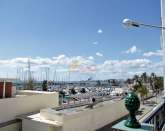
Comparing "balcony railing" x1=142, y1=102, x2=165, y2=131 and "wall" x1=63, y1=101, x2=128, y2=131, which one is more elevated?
"balcony railing" x1=142, y1=102, x2=165, y2=131

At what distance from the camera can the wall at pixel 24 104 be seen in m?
16.2

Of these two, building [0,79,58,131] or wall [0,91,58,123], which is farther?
wall [0,91,58,123]

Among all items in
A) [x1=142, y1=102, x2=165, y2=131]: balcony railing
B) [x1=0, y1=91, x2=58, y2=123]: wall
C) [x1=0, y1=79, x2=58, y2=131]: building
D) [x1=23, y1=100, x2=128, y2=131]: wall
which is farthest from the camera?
[x1=0, y1=91, x2=58, y2=123]: wall

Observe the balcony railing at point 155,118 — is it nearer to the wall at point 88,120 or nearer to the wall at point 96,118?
the wall at point 88,120

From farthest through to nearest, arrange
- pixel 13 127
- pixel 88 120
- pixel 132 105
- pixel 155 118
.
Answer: pixel 88 120, pixel 13 127, pixel 155 118, pixel 132 105

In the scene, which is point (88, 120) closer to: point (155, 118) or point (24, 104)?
point (24, 104)

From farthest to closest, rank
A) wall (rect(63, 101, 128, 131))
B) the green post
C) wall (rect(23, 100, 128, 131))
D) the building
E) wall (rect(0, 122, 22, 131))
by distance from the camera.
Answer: the building < wall (rect(63, 101, 128, 131)) < wall (rect(0, 122, 22, 131)) < wall (rect(23, 100, 128, 131)) < the green post

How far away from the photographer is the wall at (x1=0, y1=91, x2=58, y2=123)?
16.2 m

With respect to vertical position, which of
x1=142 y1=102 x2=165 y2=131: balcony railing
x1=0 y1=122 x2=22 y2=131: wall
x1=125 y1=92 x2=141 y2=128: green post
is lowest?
x1=0 y1=122 x2=22 y2=131: wall

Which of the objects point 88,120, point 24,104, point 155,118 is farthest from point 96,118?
point 155,118

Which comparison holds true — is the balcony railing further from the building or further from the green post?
the building

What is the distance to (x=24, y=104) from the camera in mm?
18203

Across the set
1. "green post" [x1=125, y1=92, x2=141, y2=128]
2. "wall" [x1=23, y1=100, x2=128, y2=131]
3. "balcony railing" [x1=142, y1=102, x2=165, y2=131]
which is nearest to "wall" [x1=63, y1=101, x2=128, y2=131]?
"wall" [x1=23, y1=100, x2=128, y2=131]

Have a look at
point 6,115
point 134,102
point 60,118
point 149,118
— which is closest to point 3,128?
point 6,115
